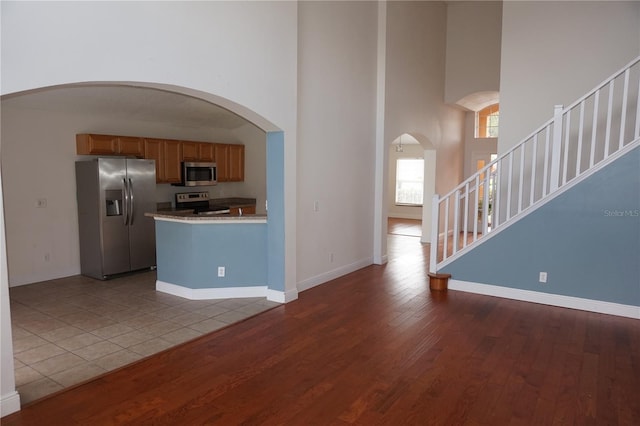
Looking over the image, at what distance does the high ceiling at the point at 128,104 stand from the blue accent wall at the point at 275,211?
1.64m

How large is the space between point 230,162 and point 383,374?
18.9 feet

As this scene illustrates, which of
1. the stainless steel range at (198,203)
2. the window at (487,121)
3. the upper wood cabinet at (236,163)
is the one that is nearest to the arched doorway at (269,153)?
the stainless steel range at (198,203)

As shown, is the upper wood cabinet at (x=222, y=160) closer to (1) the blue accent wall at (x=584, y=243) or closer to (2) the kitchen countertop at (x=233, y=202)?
(2) the kitchen countertop at (x=233, y=202)

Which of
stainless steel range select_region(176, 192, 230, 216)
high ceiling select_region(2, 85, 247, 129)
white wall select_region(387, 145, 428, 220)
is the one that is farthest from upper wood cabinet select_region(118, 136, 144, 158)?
white wall select_region(387, 145, 428, 220)

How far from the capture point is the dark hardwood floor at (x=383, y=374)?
2709 millimetres

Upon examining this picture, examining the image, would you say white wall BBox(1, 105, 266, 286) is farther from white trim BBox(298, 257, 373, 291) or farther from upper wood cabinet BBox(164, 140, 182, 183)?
white trim BBox(298, 257, 373, 291)

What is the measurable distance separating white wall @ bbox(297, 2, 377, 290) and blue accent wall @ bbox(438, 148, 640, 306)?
6.51 feet

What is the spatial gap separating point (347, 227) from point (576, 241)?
9.39 feet

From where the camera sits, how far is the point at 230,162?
26.6 feet

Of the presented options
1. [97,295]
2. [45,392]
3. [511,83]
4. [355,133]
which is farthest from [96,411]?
[511,83]

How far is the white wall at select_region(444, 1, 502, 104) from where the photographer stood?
28.0 feet

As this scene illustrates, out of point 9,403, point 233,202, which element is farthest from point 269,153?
point 233,202

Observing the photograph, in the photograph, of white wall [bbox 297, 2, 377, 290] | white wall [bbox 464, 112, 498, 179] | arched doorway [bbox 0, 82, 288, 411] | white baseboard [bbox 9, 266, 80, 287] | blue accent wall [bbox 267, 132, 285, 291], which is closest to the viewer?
arched doorway [bbox 0, 82, 288, 411]

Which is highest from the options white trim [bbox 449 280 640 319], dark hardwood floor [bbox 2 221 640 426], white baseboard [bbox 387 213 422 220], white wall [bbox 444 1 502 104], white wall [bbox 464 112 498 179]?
white wall [bbox 444 1 502 104]
